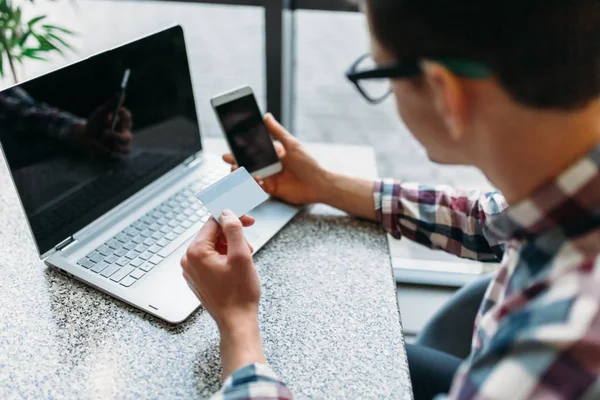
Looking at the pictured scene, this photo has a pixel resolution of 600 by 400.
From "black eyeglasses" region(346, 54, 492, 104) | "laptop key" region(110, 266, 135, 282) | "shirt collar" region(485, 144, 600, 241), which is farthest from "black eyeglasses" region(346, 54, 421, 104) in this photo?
"laptop key" region(110, 266, 135, 282)

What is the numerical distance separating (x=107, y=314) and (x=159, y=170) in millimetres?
300

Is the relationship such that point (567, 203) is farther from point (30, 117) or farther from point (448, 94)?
point (30, 117)

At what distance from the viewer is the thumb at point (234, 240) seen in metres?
0.69

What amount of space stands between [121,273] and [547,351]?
552mm

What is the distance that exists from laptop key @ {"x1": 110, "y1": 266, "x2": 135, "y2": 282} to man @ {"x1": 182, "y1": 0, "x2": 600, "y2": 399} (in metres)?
0.23

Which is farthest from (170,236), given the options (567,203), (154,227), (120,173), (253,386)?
(567,203)

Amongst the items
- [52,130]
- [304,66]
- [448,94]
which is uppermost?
[448,94]

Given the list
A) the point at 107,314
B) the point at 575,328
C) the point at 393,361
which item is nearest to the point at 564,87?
the point at 575,328

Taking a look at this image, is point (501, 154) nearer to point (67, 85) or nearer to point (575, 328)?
point (575, 328)

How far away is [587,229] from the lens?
0.51 m

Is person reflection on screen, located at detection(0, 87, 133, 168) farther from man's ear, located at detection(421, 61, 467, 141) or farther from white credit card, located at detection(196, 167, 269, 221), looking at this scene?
man's ear, located at detection(421, 61, 467, 141)

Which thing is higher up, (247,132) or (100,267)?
(247,132)

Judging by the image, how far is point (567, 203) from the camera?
0.52 metres

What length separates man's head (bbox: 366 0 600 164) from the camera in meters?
0.45
